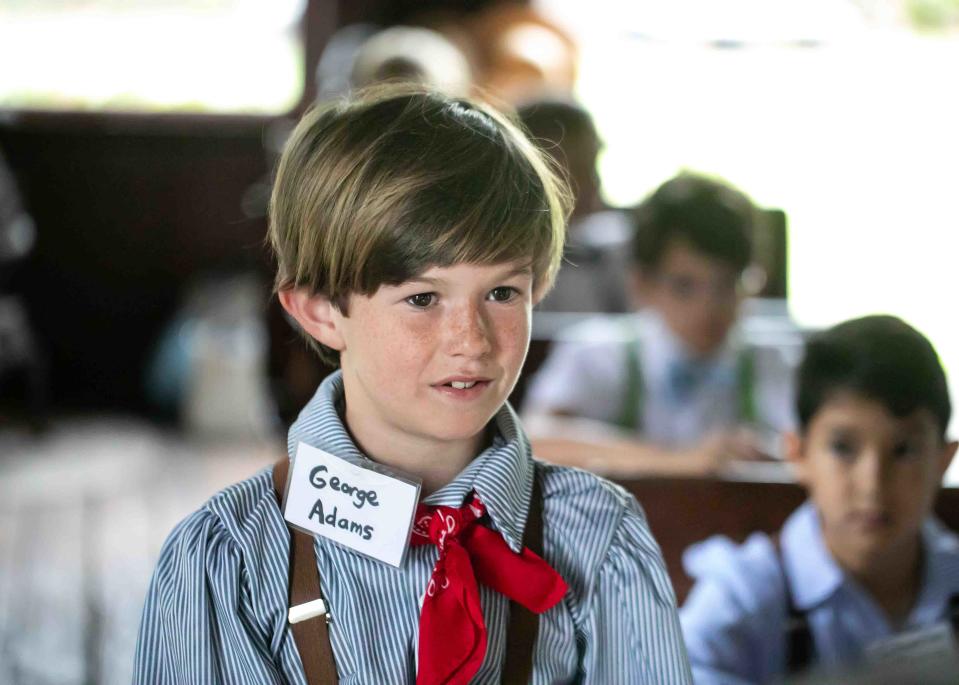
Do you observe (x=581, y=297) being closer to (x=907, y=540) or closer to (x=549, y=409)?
(x=549, y=409)

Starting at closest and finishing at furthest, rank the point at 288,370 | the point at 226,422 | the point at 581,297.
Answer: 1. the point at 288,370
2. the point at 581,297
3. the point at 226,422

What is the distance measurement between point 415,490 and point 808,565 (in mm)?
728

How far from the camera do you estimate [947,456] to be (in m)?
1.74

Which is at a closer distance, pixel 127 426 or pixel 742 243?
pixel 742 243

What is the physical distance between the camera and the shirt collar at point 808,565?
164 centimetres

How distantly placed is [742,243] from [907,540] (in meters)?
0.90

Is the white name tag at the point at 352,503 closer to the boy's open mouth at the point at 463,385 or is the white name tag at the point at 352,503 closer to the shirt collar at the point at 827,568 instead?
the boy's open mouth at the point at 463,385

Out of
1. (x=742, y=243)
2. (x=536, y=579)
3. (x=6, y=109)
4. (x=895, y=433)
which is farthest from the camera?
(x=6, y=109)

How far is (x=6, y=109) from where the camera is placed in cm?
544

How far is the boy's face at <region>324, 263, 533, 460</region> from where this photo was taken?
1.12 metres

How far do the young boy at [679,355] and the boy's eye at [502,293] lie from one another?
128 cm

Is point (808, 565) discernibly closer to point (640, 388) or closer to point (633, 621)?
point (633, 621)

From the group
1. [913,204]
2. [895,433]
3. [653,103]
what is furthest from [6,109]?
[895,433]

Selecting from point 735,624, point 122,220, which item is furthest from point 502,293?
point 122,220
